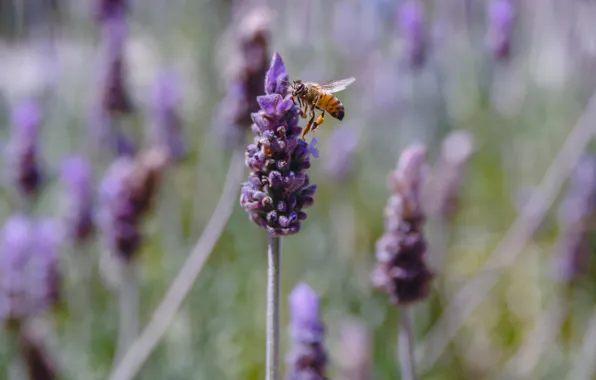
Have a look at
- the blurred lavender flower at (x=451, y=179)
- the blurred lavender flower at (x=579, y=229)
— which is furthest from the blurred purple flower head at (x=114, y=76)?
the blurred lavender flower at (x=579, y=229)

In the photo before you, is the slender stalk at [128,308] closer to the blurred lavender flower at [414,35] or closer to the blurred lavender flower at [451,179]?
the blurred lavender flower at [451,179]

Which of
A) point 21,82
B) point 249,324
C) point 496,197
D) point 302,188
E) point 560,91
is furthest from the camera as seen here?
point 21,82

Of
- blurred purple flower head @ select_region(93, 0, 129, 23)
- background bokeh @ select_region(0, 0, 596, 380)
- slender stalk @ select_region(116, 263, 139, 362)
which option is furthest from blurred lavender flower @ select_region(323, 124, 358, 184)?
slender stalk @ select_region(116, 263, 139, 362)

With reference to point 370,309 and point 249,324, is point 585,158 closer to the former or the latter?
point 370,309

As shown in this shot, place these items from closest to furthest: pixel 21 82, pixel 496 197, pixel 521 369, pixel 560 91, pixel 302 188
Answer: pixel 302 188, pixel 521 369, pixel 496 197, pixel 560 91, pixel 21 82

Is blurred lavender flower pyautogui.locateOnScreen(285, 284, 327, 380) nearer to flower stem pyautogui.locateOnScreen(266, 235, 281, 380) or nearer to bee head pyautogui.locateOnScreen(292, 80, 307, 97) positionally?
flower stem pyautogui.locateOnScreen(266, 235, 281, 380)

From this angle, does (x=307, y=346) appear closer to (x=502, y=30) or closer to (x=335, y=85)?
(x=335, y=85)

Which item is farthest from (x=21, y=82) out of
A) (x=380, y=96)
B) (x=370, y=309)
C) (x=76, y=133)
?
(x=370, y=309)
